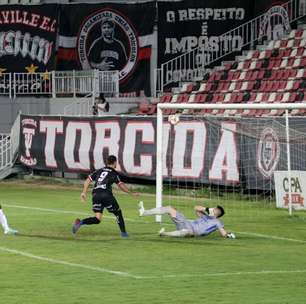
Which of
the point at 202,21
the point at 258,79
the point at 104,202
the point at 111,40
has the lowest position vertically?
the point at 104,202

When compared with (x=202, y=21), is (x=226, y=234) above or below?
below

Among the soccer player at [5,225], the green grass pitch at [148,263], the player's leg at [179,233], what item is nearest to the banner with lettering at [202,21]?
the green grass pitch at [148,263]

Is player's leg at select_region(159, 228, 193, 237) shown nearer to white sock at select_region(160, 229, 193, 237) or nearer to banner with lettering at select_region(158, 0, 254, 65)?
white sock at select_region(160, 229, 193, 237)

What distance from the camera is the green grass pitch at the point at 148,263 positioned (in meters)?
13.6

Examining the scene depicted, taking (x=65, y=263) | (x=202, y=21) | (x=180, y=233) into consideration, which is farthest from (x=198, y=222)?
(x=202, y=21)

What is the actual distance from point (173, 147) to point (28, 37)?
42.1 ft

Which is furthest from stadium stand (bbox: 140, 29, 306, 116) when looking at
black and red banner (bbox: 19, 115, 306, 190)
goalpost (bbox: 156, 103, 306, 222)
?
goalpost (bbox: 156, 103, 306, 222)

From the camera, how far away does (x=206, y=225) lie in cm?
1945

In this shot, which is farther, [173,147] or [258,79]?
[258,79]

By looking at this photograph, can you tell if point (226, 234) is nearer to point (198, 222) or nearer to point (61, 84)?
point (198, 222)

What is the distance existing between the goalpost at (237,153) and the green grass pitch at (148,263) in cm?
223

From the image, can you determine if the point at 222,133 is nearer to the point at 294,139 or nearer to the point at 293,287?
the point at 294,139

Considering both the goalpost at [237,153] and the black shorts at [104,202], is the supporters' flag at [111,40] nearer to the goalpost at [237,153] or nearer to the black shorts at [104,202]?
the goalpost at [237,153]

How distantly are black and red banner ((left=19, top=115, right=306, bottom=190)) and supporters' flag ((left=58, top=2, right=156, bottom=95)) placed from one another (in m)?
4.47
